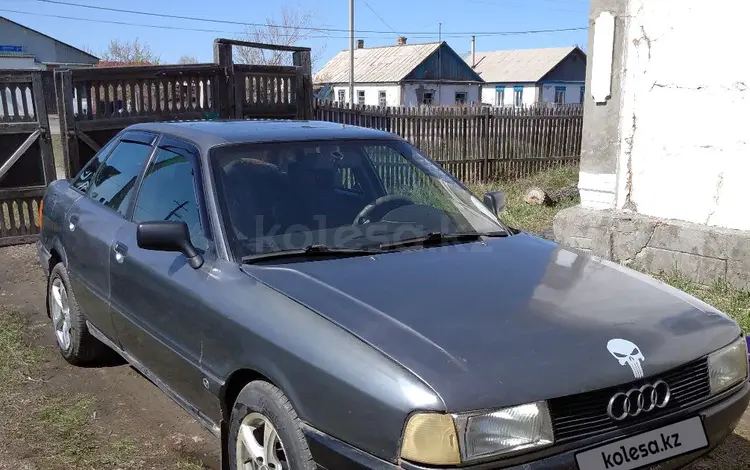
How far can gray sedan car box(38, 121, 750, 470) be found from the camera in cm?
217

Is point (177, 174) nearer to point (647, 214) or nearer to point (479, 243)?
point (479, 243)

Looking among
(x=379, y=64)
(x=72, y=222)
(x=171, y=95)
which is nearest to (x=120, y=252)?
(x=72, y=222)

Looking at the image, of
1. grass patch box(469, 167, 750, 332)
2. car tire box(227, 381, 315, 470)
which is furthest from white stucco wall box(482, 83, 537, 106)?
car tire box(227, 381, 315, 470)

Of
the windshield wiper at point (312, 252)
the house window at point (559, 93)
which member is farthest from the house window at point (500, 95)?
the windshield wiper at point (312, 252)

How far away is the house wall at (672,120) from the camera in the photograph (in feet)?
18.4

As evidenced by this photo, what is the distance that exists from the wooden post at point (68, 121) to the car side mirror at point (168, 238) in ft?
16.2

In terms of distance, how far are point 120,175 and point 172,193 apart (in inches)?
33.2

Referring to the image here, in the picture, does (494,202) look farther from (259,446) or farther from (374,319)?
(259,446)

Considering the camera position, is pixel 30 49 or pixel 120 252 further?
pixel 30 49

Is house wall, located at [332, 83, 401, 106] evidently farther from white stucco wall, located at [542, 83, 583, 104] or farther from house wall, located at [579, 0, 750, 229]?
house wall, located at [579, 0, 750, 229]

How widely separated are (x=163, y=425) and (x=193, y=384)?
968 mm

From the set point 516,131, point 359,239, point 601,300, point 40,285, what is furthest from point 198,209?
point 516,131

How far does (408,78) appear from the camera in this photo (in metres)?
45.5

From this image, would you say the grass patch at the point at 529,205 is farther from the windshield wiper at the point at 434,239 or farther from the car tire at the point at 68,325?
the car tire at the point at 68,325
